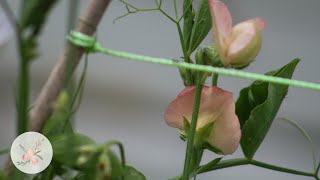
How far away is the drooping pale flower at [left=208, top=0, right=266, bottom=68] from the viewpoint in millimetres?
372

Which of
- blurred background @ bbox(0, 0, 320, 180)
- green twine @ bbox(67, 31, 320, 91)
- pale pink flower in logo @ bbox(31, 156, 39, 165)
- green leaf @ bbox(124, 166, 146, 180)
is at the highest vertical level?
green twine @ bbox(67, 31, 320, 91)

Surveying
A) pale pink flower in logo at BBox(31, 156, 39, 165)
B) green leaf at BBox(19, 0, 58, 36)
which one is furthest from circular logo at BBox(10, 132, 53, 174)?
green leaf at BBox(19, 0, 58, 36)

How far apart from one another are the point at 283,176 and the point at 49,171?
983 millimetres

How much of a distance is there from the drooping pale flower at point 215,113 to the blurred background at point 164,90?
803mm

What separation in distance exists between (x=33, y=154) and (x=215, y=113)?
149mm

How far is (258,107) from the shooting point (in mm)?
450

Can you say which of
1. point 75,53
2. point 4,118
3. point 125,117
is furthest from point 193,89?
point 125,117

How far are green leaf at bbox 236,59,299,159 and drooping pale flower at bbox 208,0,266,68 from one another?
0.27ft

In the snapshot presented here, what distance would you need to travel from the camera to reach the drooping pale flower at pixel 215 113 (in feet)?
1.37

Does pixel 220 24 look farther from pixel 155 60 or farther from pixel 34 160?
pixel 34 160

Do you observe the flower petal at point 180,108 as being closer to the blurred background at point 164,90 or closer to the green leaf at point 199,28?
the green leaf at point 199,28

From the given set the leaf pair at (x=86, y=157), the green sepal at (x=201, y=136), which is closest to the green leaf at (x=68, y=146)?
the leaf pair at (x=86, y=157)

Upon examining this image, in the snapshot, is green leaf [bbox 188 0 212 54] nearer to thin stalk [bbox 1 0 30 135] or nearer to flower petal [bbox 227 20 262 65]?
flower petal [bbox 227 20 262 65]

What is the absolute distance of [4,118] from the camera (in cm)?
113
